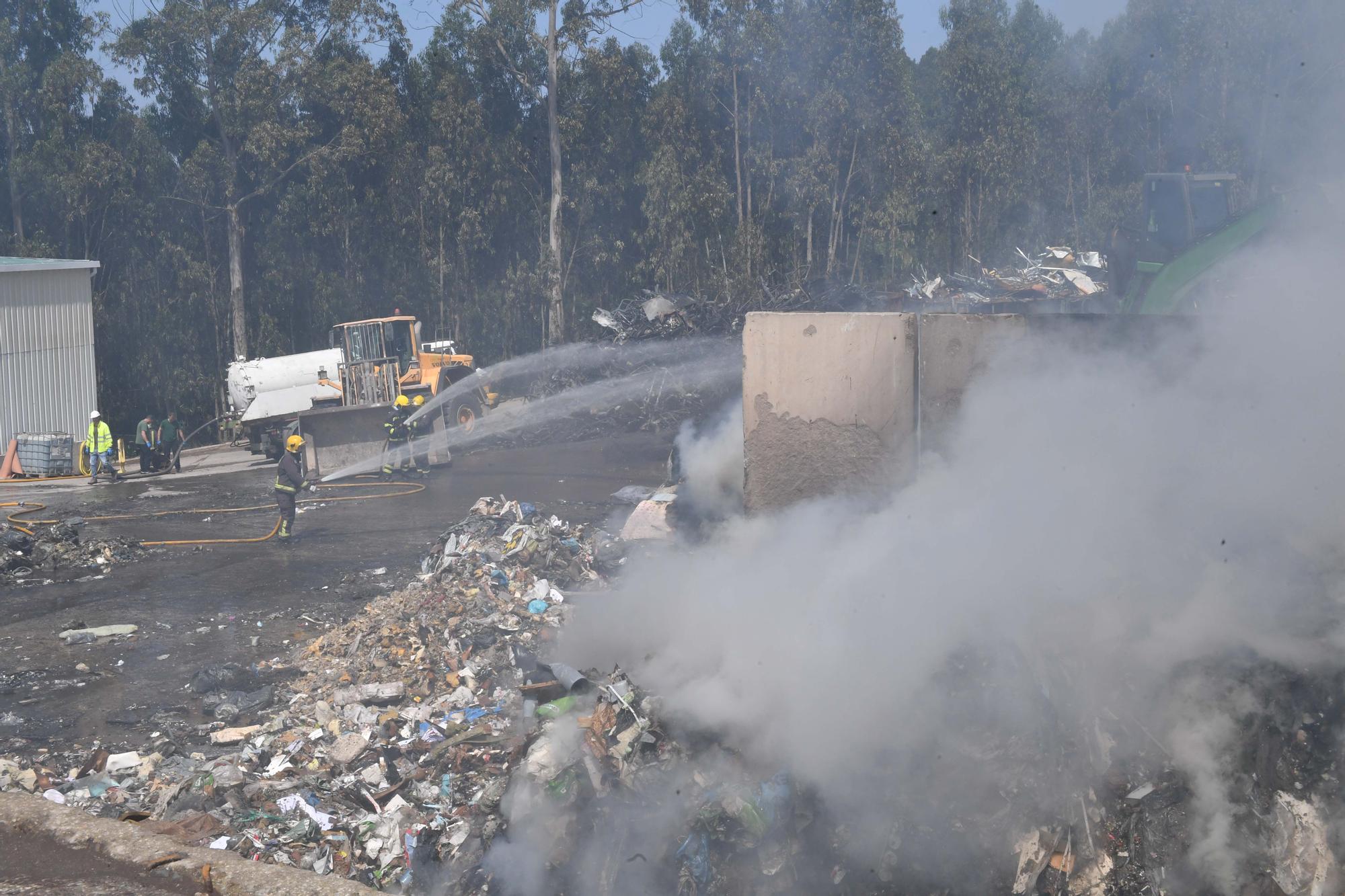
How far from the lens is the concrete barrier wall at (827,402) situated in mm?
5902

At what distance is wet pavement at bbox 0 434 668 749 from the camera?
6.74 metres

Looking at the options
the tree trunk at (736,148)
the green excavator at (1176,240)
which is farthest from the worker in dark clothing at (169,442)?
the green excavator at (1176,240)

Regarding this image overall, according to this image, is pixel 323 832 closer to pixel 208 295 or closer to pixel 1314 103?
pixel 1314 103

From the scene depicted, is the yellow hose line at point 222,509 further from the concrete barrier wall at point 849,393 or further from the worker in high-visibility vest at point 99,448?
the concrete barrier wall at point 849,393

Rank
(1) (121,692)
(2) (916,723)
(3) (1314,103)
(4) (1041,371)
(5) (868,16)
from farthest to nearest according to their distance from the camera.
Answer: (5) (868,16), (1) (121,692), (3) (1314,103), (4) (1041,371), (2) (916,723)

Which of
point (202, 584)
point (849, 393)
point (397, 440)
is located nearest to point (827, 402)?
point (849, 393)

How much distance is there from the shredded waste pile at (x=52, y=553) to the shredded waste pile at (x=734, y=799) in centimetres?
501

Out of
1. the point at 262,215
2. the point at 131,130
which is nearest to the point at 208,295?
the point at 262,215

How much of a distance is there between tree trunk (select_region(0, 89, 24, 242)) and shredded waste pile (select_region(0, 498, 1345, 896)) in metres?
24.0

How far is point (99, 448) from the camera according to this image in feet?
53.7

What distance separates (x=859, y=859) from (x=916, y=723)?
579mm

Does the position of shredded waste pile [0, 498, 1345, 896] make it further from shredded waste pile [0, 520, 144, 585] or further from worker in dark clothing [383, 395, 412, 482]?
worker in dark clothing [383, 395, 412, 482]

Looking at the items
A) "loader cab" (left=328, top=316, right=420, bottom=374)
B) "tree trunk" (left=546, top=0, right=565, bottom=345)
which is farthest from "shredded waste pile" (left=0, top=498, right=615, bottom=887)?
"tree trunk" (left=546, top=0, right=565, bottom=345)

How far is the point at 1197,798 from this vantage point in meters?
3.67
